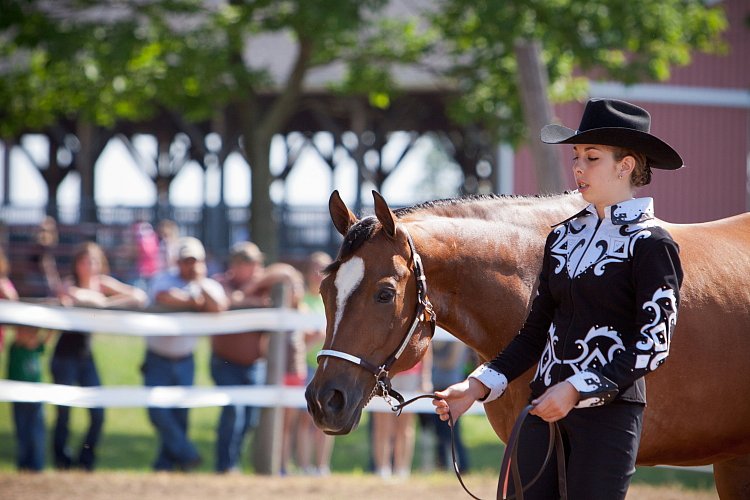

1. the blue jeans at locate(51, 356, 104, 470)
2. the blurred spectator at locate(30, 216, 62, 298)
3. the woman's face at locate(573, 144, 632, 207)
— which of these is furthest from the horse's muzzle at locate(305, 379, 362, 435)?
the blurred spectator at locate(30, 216, 62, 298)

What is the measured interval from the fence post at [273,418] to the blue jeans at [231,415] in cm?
17

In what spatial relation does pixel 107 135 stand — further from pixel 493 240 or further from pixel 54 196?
pixel 493 240

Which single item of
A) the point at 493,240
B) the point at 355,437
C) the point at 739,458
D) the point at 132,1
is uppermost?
the point at 132,1

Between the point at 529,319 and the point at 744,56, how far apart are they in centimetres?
1769

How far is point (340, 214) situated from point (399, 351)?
0.53m

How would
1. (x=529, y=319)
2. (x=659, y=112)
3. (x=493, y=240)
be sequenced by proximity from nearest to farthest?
(x=529, y=319)
(x=493, y=240)
(x=659, y=112)

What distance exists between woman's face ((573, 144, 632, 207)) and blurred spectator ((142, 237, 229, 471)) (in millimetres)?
5841

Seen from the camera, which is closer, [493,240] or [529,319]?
[529,319]

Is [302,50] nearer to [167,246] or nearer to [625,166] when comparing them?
[167,246]

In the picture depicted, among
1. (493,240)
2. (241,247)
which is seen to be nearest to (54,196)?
(241,247)

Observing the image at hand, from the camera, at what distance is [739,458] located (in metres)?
3.81

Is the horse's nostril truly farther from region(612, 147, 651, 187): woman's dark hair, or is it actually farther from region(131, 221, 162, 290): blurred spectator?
region(131, 221, 162, 290): blurred spectator

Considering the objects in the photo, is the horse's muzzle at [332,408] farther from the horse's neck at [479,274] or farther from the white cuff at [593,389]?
the white cuff at [593,389]

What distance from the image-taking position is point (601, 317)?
9.50 feet
